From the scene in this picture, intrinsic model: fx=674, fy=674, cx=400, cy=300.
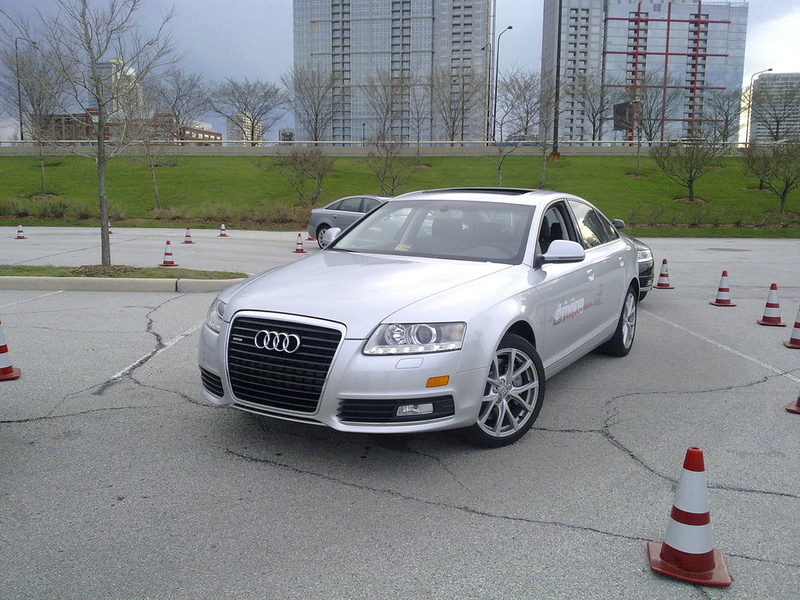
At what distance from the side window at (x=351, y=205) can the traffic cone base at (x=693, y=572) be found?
17.1 meters

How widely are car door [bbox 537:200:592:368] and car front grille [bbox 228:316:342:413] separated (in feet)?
5.78

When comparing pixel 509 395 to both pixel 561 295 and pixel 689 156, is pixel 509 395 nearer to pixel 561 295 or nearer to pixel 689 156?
pixel 561 295

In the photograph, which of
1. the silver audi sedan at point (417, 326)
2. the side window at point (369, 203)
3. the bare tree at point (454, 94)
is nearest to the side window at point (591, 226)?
the silver audi sedan at point (417, 326)

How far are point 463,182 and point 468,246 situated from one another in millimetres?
37481

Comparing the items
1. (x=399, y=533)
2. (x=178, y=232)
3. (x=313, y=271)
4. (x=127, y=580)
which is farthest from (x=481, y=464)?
(x=178, y=232)

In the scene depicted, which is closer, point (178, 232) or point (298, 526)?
point (298, 526)

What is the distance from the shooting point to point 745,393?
18.7 feet

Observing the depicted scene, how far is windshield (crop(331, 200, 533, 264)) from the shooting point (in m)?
5.12

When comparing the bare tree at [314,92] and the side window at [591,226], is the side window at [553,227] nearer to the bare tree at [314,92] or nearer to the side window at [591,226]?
the side window at [591,226]

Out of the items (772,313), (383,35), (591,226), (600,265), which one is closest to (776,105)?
(772,313)

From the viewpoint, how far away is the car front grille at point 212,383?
13.9 ft

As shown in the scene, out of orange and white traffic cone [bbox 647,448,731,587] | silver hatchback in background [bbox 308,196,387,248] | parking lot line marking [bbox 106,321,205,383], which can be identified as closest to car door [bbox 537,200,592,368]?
orange and white traffic cone [bbox 647,448,731,587]

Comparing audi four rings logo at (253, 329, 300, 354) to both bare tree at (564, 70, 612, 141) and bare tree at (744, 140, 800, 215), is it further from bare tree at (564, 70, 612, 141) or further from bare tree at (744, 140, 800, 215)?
bare tree at (564, 70, 612, 141)

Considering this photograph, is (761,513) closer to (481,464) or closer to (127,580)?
(481,464)
